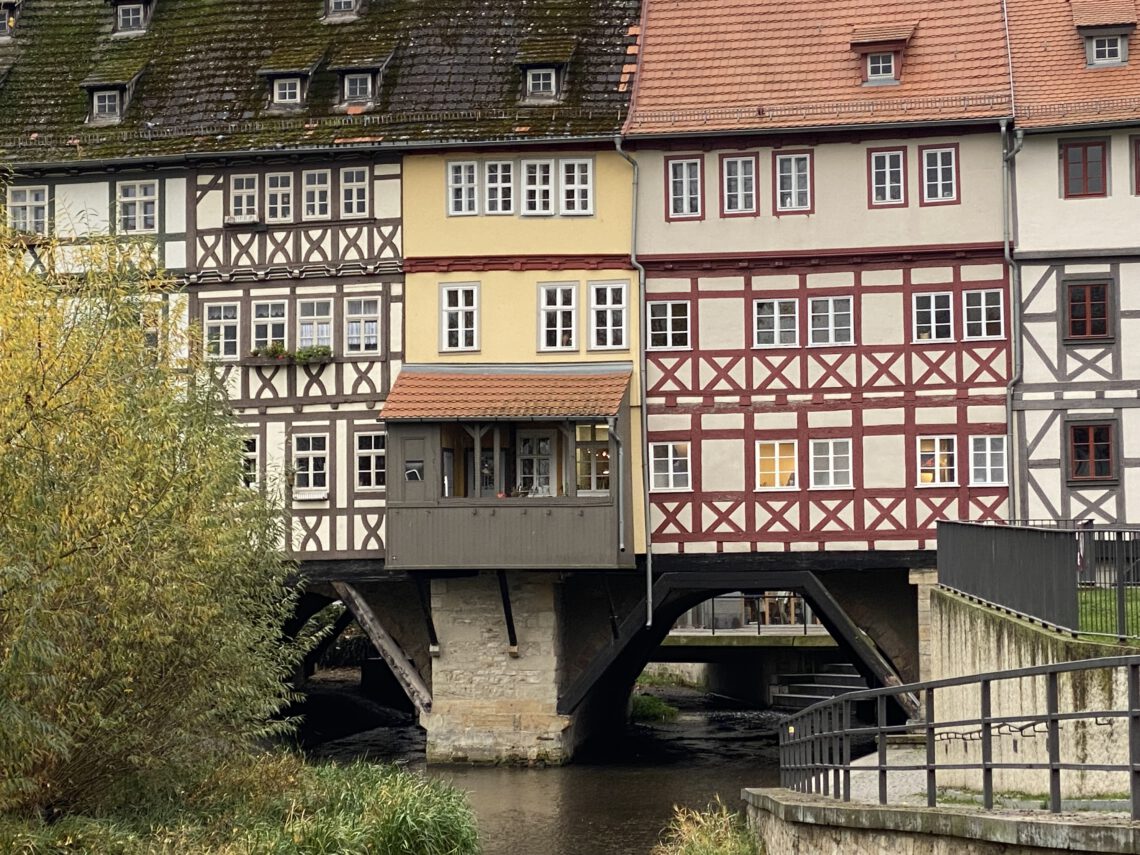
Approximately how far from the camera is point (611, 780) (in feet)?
96.3

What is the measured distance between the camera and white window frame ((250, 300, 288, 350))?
104 ft

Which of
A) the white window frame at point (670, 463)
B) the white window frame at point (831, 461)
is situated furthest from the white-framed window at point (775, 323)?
the white window frame at point (670, 463)

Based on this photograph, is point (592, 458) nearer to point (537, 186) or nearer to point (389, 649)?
point (537, 186)

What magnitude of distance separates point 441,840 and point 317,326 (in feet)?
44.0

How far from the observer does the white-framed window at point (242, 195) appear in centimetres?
3189

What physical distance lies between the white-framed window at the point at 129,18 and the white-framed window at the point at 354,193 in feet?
18.5

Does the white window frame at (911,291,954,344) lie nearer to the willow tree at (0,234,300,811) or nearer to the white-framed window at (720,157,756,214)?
the white-framed window at (720,157,756,214)

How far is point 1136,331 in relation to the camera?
29.7m

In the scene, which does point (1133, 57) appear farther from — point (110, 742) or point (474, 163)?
point (110, 742)

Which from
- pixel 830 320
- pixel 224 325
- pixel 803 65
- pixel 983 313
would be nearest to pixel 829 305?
pixel 830 320

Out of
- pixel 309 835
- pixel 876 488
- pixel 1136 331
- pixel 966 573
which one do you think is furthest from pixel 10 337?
pixel 1136 331

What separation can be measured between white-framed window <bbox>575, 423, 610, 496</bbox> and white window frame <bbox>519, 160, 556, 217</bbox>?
3.60 m

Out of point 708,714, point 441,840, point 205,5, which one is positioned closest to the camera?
point 441,840

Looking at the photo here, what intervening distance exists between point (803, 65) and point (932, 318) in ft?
15.4
